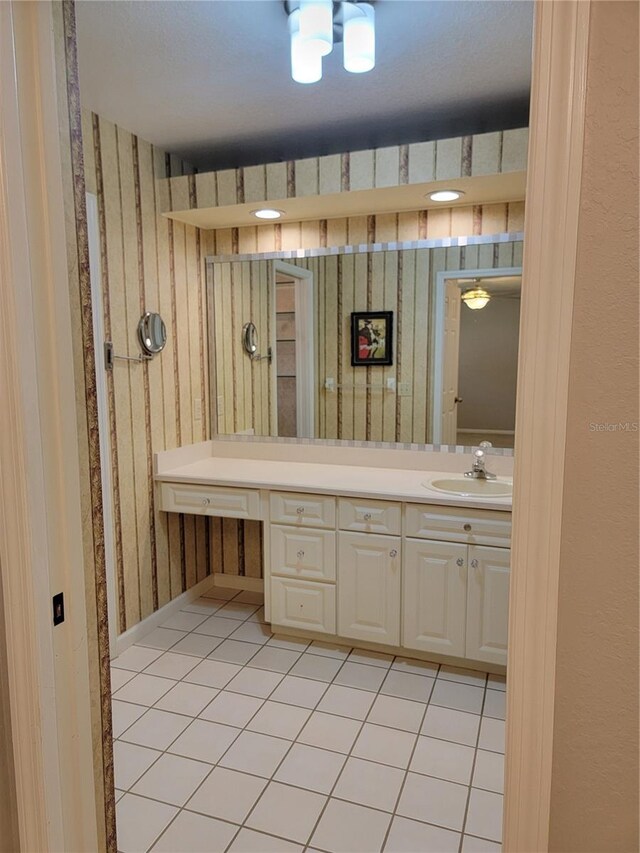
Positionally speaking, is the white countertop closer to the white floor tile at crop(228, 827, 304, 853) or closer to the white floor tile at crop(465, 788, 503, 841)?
the white floor tile at crop(465, 788, 503, 841)

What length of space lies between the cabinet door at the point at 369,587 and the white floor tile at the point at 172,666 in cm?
76

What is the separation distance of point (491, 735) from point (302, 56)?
2.55 metres


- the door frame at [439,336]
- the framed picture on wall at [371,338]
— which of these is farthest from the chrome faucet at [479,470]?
the framed picture on wall at [371,338]

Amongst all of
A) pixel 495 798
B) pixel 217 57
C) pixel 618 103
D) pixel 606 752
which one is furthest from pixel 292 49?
pixel 495 798

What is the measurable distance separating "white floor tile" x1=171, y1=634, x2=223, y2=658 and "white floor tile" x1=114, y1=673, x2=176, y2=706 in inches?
9.6

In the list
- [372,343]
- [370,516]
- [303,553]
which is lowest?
[303,553]

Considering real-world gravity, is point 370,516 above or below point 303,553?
above

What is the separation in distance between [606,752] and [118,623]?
2.62 meters

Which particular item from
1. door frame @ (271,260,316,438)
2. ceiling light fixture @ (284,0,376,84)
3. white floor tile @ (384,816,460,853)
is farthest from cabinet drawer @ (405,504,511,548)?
ceiling light fixture @ (284,0,376,84)

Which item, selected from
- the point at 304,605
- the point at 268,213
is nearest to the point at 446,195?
the point at 268,213

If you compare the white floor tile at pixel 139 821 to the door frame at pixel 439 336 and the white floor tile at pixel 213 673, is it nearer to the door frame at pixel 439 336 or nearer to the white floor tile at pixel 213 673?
the white floor tile at pixel 213 673

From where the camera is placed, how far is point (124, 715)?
7.68 feet

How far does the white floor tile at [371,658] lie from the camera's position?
2.73 meters

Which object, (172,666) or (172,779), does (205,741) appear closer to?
(172,779)
